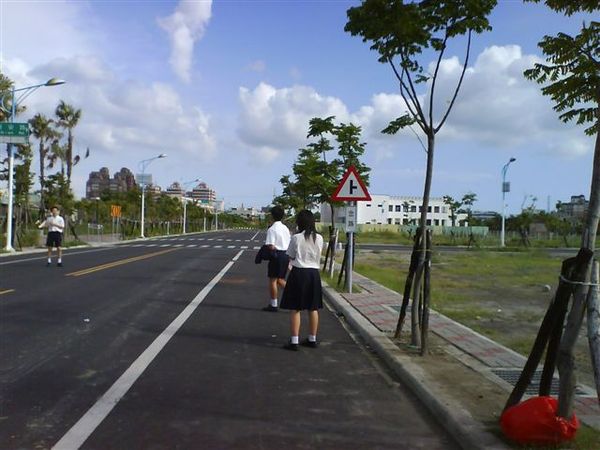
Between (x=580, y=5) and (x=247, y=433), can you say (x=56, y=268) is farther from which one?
(x=580, y=5)

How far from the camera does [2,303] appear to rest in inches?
442

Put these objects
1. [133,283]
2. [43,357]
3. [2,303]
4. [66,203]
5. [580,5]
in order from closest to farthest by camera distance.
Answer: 1. [580,5]
2. [43,357]
3. [2,303]
4. [133,283]
5. [66,203]

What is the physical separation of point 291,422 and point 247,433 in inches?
17.7

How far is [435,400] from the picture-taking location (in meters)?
5.53

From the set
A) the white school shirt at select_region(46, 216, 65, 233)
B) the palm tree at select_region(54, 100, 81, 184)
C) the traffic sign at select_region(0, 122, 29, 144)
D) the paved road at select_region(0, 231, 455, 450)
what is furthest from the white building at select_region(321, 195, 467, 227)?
the paved road at select_region(0, 231, 455, 450)

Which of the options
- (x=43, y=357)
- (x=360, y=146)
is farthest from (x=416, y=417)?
(x=360, y=146)

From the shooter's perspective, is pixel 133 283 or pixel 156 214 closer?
pixel 133 283

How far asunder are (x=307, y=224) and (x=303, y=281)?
79 cm

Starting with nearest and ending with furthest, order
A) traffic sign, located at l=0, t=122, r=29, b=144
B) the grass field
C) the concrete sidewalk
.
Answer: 1. the concrete sidewalk
2. the grass field
3. traffic sign, located at l=0, t=122, r=29, b=144

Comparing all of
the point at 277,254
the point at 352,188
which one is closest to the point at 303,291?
the point at 277,254

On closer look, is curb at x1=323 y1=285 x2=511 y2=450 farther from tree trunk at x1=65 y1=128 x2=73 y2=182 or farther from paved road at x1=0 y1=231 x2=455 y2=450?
tree trunk at x1=65 y1=128 x2=73 y2=182

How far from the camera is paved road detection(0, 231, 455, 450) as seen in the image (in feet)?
15.6

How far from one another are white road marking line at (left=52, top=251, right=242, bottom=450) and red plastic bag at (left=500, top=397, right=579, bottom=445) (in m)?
→ 3.17

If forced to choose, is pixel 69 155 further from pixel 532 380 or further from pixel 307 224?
pixel 532 380
